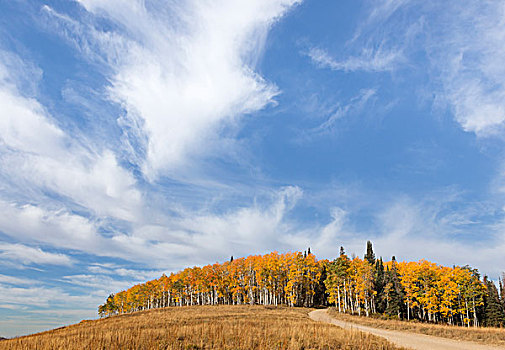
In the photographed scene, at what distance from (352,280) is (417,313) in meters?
20.1

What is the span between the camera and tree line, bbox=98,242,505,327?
62.6 meters

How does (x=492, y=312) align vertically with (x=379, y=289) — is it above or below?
below

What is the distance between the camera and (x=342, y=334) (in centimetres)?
1588

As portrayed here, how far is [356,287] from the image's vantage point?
2467 inches

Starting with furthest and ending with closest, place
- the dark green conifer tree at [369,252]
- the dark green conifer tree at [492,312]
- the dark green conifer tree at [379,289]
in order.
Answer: the dark green conifer tree at [369,252]
the dark green conifer tree at [379,289]
the dark green conifer tree at [492,312]

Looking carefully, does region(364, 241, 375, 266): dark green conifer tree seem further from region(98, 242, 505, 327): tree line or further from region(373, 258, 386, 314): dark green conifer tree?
region(373, 258, 386, 314): dark green conifer tree

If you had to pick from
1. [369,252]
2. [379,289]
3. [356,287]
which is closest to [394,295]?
[379,289]

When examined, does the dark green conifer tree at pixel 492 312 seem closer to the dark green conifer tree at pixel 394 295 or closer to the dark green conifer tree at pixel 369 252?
the dark green conifer tree at pixel 394 295

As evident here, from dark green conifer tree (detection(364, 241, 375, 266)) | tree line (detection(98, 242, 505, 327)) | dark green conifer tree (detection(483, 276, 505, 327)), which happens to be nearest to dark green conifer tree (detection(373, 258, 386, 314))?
tree line (detection(98, 242, 505, 327))

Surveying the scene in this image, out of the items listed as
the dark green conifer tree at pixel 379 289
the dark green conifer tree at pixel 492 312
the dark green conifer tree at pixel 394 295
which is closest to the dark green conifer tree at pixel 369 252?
the dark green conifer tree at pixel 379 289

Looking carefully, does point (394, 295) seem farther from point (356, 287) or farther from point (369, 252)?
A: point (369, 252)

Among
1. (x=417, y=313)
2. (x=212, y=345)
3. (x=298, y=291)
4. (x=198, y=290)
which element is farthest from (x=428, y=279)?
(x=212, y=345)

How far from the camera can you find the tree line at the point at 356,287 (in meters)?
62.6

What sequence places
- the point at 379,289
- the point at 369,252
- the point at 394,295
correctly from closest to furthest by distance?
1. the point at 394,295
2. the point at 379,289
3. the point at 369,252
